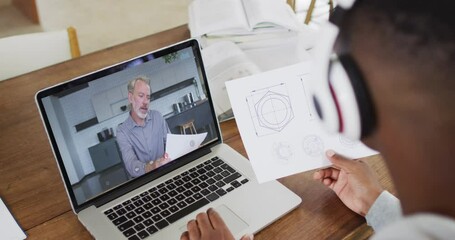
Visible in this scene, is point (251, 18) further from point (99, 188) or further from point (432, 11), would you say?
point (432, 11)

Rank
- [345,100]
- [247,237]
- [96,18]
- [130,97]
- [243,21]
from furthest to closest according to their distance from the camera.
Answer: [96,18], [243,21], [130,97], [247,237], [345,100]

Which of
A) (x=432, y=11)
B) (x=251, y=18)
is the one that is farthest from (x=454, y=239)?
(x=251, y=18)

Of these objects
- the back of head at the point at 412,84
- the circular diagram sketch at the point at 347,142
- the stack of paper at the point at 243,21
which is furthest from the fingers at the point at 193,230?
the stack of paper at the point at 243,21

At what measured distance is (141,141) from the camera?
918 mm

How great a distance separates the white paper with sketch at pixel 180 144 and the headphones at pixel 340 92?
425 millimetres

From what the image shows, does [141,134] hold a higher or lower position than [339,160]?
higher

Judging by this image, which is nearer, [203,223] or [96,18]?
[203,223]

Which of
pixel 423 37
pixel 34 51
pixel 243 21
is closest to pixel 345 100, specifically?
pixel 423 37

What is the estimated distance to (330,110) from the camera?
554 millimetres

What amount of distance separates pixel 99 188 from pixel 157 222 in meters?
0.12

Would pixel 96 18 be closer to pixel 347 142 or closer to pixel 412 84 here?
pixel 347 142

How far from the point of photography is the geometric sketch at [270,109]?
0.94 meters

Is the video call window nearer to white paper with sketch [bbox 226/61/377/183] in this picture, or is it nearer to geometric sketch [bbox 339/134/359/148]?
white paper with sketch [bbox 226/61/377/183]

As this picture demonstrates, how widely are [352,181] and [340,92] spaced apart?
0.42 meters
